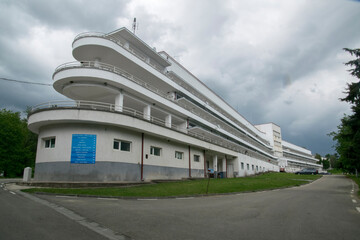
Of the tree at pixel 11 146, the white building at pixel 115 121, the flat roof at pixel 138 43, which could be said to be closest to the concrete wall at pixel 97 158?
the white building at pixel 115 121

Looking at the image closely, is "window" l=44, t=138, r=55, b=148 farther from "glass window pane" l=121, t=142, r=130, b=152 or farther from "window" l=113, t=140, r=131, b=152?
"glass window pane" l=121, t=142, r=130, b=152

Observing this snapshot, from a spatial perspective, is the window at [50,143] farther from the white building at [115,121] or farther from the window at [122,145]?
the window at [122,145]

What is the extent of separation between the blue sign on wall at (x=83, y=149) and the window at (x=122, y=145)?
202 centimetres

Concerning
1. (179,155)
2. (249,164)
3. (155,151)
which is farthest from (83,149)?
(249,164)

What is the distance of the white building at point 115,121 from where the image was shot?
57.7ft

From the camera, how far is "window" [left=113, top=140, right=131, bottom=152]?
1941cm

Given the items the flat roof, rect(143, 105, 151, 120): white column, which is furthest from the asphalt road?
the flat roof

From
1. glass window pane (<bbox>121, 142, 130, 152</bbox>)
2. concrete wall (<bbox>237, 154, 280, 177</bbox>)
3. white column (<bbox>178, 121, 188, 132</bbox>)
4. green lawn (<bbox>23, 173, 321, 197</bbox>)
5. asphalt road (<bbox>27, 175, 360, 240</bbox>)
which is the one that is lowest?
asphalt road (<bbox>27, 175, 360, 240</bbox>)

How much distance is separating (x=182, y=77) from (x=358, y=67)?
22128 millimetres

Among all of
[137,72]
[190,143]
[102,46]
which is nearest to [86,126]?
[102,46]

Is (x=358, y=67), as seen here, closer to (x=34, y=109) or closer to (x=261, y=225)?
(x=261, y=225)

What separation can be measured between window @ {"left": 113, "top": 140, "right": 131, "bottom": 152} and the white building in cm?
8

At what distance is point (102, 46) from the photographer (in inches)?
810

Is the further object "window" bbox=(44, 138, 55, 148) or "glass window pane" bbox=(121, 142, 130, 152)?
"glass window pane" bbox=(121, 142, 130, 152)
